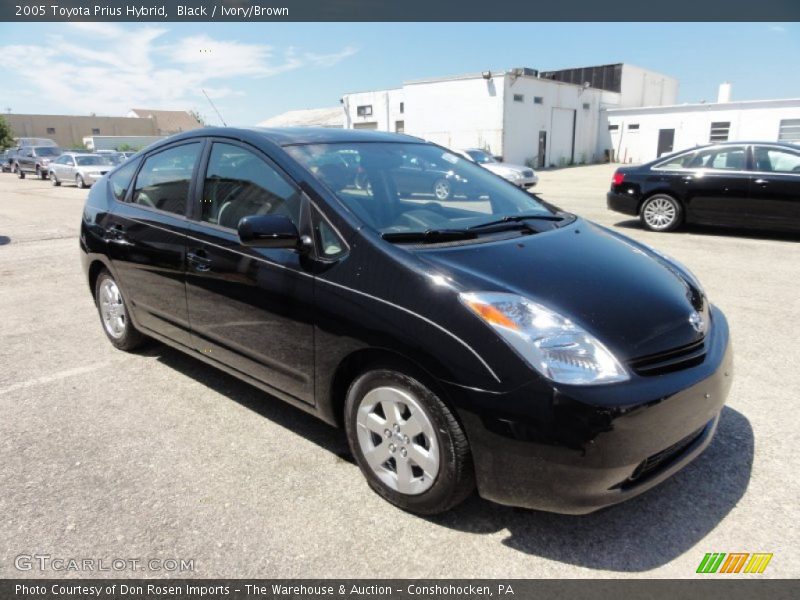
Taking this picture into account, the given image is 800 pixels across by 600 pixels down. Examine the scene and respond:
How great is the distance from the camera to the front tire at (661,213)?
936cm

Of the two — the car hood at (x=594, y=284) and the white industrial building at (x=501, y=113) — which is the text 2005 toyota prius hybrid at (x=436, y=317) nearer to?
the car hood at (x=594, y=284)

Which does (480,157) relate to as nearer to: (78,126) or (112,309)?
(112,309)

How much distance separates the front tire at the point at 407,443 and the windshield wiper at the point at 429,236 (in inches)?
23.8

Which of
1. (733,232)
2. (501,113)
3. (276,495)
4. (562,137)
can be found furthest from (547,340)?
(562,137)

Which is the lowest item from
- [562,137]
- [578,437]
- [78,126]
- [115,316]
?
[115,316]

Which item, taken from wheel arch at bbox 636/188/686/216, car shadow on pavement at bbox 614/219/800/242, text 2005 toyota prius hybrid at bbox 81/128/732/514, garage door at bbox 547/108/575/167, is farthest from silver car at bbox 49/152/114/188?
garage door at bbox 547/108/575/167

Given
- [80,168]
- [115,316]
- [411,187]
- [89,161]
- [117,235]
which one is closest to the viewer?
[411,187]

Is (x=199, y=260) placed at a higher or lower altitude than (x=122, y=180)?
lower

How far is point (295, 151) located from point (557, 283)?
1562 mm

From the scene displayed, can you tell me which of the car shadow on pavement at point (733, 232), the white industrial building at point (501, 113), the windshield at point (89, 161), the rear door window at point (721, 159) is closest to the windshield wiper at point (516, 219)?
the rear door window at point (721, 159)

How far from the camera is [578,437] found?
2.05m

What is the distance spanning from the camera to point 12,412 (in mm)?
3621

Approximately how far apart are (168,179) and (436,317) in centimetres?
247

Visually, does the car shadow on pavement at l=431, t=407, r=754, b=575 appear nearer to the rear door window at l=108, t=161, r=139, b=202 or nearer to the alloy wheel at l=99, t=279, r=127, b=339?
the alloy wheel at l=99, t=279, r=127, b=339
